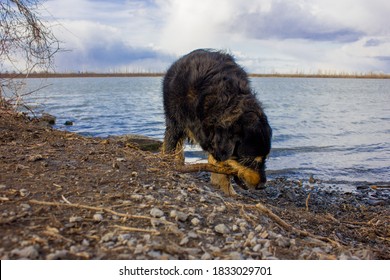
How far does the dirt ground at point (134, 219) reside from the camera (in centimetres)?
339

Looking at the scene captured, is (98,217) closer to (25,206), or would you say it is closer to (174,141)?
(25,206)

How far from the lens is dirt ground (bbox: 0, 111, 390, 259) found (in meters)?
3.39

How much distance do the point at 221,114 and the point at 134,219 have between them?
2.46 metres

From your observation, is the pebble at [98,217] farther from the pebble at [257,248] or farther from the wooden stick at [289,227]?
the wooden stick at [289,227]

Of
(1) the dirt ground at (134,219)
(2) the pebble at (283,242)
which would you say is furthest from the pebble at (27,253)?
(2) the pebble at (283,242)

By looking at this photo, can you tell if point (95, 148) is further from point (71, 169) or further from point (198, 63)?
point (198, 63)

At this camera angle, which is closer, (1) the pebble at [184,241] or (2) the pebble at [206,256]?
(2) the pebble at [206,256]

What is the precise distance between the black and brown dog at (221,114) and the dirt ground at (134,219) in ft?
2.34

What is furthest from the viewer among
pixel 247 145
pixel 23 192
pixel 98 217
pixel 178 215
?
pixel 247 145

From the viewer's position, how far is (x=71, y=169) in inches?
212

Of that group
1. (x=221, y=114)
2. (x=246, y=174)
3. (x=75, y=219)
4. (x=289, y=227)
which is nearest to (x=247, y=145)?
(x=246, y=174)

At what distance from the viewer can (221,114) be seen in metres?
5.86

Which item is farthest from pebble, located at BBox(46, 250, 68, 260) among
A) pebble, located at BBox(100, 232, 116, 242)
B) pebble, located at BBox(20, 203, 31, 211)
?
pebble, located at BBox(20, 203, 31, 211)
